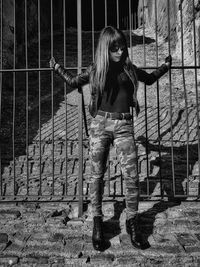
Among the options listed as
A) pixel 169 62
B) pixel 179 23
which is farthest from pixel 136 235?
pixel 179 23

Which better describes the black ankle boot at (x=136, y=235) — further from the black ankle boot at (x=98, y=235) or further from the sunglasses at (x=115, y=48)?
the sunglasses at (x=115, y=48)

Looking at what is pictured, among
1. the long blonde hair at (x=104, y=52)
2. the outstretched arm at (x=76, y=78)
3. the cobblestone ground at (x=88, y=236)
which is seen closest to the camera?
the cobblestone ground at (x=88, y=236)

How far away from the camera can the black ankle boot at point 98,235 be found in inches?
102

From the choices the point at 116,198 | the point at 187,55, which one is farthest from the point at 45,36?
the point at 116,198

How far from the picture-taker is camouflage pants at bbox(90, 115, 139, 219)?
2654 mm

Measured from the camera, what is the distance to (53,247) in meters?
2.67

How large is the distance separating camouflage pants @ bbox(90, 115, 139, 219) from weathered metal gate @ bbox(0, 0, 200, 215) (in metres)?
0.71

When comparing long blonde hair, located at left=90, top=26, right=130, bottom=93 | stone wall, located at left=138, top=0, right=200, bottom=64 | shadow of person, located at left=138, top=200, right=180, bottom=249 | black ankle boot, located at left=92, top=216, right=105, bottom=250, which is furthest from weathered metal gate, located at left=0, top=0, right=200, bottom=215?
long blonde hair, located at left=90, top=26, right=130, bottom=93

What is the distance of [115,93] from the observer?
266 centimetres

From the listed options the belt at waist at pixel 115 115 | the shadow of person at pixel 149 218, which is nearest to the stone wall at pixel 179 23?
the shadow of person at pixel 149 218

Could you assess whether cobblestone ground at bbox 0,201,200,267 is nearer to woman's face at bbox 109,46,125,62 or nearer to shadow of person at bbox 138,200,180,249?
shadow of person at bbox 138,200,180,249

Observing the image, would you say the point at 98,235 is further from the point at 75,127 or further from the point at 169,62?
the point at 75,127

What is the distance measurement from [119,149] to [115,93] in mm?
447

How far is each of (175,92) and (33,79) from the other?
4539mm
